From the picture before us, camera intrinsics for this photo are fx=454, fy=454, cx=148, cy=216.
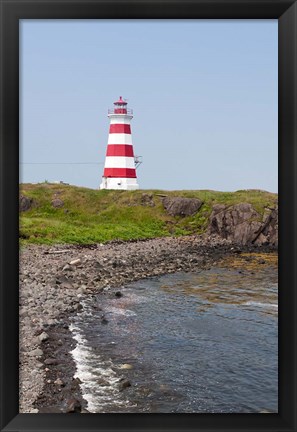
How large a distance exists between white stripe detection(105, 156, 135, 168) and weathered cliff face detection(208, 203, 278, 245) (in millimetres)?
6330

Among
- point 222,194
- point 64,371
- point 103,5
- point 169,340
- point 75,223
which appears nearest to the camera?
point 103,5

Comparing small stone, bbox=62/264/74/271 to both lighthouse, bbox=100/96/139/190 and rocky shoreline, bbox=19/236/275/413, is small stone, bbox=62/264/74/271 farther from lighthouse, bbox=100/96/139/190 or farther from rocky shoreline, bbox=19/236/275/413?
lighthouse, bbox=100/96/139/190

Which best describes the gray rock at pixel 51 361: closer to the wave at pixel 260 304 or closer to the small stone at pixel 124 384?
the small stone at pixel 124 384

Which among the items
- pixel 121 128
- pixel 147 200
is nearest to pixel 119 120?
pixel 121 128

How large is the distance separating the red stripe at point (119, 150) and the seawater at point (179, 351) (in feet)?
53.3

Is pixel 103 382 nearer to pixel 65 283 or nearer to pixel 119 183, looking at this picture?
pixel 65 283

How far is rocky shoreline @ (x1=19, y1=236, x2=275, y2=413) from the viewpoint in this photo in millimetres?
4988

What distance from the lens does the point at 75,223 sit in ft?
75.3

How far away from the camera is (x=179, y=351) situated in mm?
7293

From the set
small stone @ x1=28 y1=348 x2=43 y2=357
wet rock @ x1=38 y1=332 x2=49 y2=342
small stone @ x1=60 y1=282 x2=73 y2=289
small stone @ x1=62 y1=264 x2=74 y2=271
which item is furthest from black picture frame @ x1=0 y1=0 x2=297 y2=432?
small stone @ x1=62 y1=264 x2=74 y2=271
